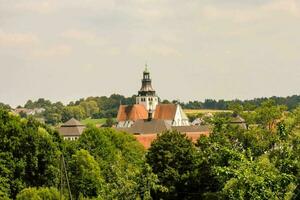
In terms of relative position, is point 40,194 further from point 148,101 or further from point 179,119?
point 148,101

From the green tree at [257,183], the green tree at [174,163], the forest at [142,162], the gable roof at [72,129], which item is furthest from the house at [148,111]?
the green tree at [257,183]

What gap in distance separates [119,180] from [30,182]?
1536cm

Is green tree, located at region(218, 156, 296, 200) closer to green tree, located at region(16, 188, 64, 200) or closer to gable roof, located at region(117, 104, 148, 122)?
green tree, located at region(16, 188, 64, 200)

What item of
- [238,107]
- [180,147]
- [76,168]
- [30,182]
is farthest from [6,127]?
Answer: [238,107]

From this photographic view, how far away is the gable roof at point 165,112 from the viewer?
15150 cm

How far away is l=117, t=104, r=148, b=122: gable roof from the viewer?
510 ft

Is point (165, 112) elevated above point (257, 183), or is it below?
above

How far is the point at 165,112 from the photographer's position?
153 meters

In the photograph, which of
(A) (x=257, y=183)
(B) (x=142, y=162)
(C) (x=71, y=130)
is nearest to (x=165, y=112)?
(C) (x=71, y=130)

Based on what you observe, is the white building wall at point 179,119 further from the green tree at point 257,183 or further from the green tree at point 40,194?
the green tree at point 257,183

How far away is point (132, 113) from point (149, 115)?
90.1 feet

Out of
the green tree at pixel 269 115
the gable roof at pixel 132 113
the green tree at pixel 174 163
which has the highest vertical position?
the gable roof at pixel 132 113

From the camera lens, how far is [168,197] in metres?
43.3

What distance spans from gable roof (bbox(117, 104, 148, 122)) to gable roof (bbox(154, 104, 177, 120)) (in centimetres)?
403
